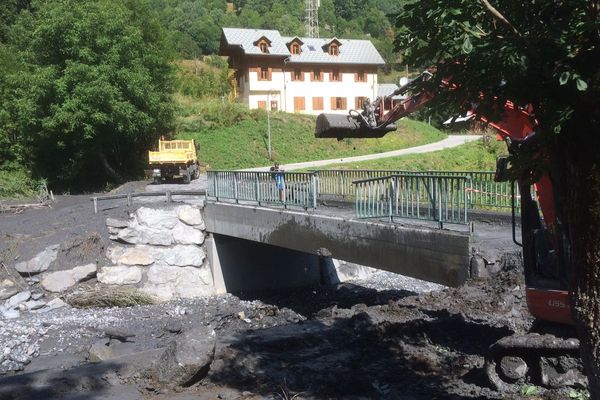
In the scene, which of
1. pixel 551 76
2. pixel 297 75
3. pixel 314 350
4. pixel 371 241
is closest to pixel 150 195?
pixel 371 241

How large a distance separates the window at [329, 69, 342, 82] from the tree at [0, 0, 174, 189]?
2222 centimetres

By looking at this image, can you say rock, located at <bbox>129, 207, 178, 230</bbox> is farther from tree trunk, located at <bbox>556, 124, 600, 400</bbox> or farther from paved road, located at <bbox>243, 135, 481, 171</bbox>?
tree trunk, located at <bbox>556, 124, 600, 400</bbox>

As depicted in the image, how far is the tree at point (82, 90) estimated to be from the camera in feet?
92.9

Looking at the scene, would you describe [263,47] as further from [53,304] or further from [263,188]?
[53,304]

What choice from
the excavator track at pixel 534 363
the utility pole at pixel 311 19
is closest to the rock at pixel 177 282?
the excavator track at pixel 534 363

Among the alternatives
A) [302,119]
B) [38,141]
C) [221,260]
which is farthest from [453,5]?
[302,119]

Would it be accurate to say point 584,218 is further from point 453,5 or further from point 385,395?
point 385,395

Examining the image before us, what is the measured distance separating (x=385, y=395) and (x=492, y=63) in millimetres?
4712

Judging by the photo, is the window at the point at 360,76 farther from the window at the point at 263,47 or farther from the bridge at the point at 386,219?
the bridge at the point at 386,219

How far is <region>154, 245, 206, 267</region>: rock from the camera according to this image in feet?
61.9

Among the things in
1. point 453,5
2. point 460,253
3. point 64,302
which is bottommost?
point 64,302

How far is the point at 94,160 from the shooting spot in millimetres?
34188

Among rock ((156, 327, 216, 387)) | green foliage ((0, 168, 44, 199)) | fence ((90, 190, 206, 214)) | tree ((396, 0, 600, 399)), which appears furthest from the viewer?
green foliage ((0, 168, 44, 199))

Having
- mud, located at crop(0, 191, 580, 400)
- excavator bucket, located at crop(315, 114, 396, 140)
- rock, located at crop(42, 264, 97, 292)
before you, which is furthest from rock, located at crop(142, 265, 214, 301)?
excavator bucket, located at crop(315, 114, 396, 140)
